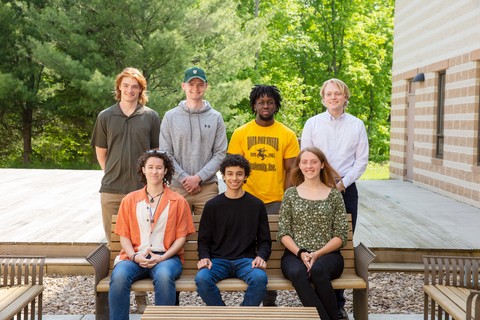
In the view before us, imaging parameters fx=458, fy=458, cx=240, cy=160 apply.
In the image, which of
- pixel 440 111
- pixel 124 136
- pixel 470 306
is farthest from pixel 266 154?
pixel 440 111

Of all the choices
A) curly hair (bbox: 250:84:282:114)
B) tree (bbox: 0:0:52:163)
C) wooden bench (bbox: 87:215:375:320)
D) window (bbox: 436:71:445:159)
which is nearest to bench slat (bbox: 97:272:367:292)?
wooden bench (bbox: 87:215:375:320)

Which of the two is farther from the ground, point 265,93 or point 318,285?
point 265,93

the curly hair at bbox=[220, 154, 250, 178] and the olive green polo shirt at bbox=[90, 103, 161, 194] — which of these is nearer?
the curly hair at bbox=[220, 154, 250, 178]

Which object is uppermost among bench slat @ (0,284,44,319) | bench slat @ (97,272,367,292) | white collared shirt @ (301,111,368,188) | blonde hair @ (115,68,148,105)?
blonde hair @ (115,68,148,105)

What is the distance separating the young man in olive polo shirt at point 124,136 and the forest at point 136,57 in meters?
11.8

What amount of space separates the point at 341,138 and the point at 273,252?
3.66 ft

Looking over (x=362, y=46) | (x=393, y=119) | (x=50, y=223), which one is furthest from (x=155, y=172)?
(x=362, y=46)

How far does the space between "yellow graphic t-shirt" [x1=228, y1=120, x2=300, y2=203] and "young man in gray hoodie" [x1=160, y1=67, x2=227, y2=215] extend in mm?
224

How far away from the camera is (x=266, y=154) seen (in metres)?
3.81

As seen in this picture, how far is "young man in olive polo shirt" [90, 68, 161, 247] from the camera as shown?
13.0 ft

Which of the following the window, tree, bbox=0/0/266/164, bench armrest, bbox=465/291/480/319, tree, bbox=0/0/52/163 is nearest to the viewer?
bench armrest, bbox=465/291/480/319

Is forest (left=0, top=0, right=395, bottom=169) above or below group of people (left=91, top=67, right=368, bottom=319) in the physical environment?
above

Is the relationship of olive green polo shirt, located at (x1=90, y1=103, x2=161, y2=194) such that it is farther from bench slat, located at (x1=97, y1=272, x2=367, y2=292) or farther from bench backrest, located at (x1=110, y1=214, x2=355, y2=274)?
Answer: bench slat, located at (x1=97, y1=272, x2=367, y2=292)

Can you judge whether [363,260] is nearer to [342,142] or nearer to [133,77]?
[342,142]
